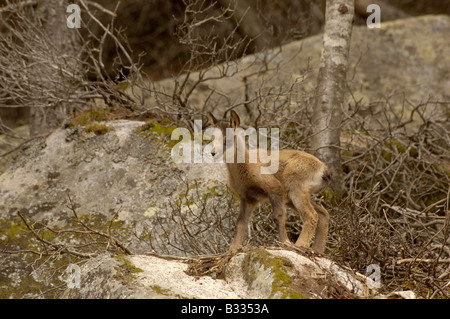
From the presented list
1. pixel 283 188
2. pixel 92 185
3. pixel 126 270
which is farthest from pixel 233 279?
pixel 92 185

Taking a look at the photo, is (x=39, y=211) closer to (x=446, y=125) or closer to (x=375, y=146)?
(x=375, y=146)

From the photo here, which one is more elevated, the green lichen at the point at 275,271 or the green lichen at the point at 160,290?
the green lichen at the point at 275,271

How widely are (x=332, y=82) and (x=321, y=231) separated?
8.42 ft

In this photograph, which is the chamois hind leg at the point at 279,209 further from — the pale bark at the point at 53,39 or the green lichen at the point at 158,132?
the pale bark at the point at 53,39

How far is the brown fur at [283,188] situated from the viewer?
19.0ft

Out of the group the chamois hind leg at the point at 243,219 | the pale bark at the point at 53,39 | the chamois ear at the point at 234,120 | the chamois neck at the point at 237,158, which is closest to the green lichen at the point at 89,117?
the pale bark at the point at 53,39

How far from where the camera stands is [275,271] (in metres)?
4.37

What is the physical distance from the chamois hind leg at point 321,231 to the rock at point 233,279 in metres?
1.09

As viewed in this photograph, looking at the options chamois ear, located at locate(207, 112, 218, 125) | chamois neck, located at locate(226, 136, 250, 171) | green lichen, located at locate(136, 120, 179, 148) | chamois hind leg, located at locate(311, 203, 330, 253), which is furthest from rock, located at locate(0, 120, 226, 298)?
chamois hind leg, located at locate(311, 203, 330, 253)

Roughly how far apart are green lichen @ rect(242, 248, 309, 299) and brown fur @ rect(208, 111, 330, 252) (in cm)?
109

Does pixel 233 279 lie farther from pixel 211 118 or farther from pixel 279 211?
pixel 211 118

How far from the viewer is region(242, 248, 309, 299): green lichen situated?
4172mm

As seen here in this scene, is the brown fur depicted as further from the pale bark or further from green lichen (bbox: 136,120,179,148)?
the pale bark
